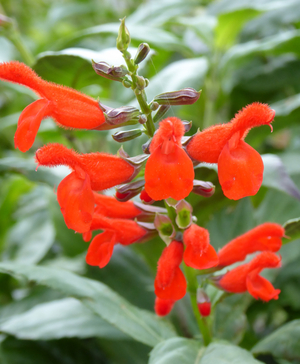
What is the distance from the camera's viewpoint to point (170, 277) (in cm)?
65

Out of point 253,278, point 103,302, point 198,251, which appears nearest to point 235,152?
point 198,251

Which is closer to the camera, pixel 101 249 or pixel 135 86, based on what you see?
pixel 135 86

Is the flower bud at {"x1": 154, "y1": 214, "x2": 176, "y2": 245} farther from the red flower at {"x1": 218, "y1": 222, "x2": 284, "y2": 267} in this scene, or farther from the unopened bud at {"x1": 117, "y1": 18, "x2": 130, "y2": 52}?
the unopened bud at {"x1": 117, "y1": 18, "x2": 130, "y2": 52}

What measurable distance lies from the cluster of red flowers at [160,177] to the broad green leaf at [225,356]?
8 cm

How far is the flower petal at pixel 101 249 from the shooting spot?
0.69 m

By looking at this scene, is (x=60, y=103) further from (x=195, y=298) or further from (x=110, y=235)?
(x=195, y=298)

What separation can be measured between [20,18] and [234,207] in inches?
95.9

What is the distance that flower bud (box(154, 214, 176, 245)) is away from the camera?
693mm

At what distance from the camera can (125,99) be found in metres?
1.37

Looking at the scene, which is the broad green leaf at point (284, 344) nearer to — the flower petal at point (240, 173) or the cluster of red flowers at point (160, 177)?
the cluster of red flowers at point (160, 177)

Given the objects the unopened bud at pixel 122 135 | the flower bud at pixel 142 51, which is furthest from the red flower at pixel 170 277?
the flower bud at pixel 142 51

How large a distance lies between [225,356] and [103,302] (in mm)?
283

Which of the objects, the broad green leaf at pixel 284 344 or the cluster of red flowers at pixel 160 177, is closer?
the cluster of red flowers at pixel 160 177

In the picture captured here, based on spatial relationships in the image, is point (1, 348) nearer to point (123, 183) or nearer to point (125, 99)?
point (123, 183)
